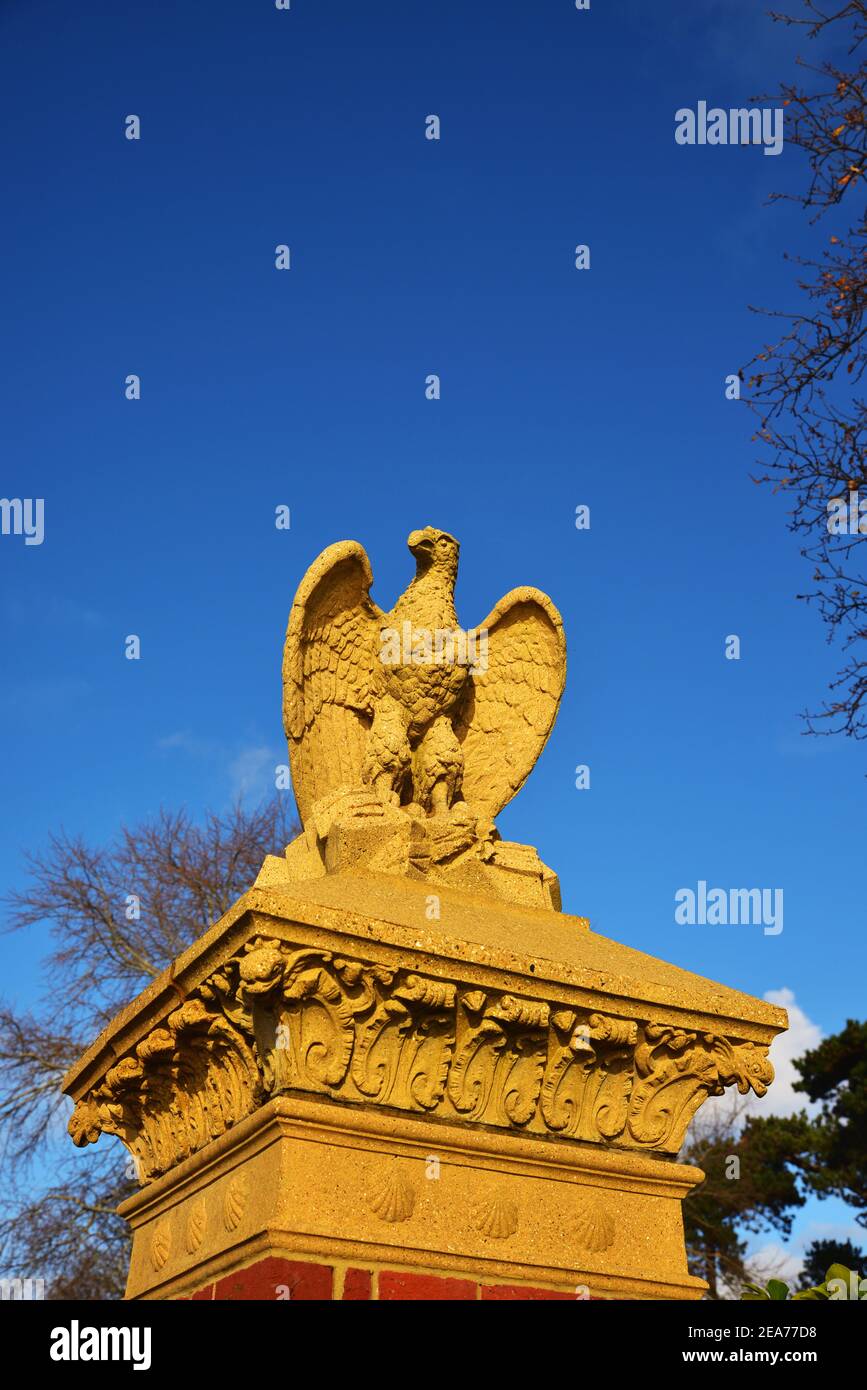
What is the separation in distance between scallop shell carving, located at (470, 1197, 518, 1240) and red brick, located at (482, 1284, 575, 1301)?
0.42ft

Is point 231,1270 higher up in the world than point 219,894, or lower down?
lower down

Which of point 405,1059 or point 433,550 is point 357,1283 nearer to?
point 405,1059

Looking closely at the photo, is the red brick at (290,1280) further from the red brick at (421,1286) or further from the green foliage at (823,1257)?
the green foliage at (823,1257)

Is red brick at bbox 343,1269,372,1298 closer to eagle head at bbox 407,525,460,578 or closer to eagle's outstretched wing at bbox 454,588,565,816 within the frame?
eagle's outstretched wing at bbox 454,588,565,816

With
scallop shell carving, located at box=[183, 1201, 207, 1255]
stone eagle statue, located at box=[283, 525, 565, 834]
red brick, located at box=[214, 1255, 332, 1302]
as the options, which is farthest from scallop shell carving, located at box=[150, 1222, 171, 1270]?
stone eagle statue, located at box=[283, 525, 565, 834]

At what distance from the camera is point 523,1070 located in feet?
13.0

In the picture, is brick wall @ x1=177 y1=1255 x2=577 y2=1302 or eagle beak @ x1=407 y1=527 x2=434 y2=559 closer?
brick wall @ x1=177 y1=1255 x2=577 y2=1302

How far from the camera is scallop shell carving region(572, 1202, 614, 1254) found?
3938 mm

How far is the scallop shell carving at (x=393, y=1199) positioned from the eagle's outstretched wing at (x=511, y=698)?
162cm

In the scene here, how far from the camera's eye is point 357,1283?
3494 mm

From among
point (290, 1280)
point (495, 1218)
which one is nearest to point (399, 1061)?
point (495, 1218)
